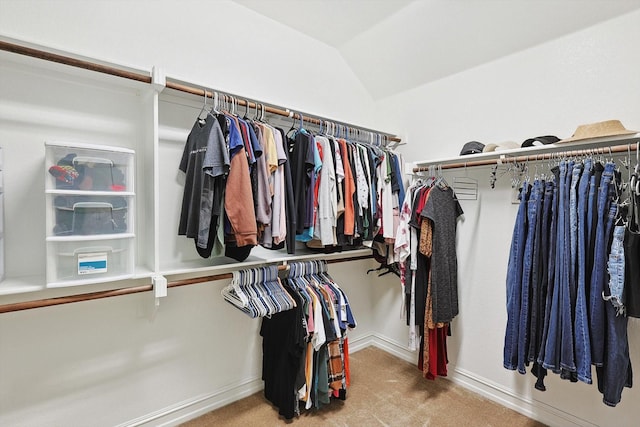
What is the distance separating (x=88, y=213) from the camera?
4.31ft

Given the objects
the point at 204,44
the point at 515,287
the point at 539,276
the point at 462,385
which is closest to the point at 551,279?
the point at 539,276

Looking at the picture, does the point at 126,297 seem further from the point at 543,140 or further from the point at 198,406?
the point at 543,140

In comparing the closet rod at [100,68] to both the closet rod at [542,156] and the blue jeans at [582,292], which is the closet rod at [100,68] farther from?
the blue jeans at [582,292]

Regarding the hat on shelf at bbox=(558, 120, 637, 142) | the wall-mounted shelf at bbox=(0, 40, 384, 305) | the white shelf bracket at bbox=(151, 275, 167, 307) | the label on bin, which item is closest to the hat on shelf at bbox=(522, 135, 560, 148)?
the hat on shelf at bbox=(558, 120, 637, 142)

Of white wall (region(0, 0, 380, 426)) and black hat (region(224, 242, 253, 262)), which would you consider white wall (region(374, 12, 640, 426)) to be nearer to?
white wall (region(0, 0, 380, 426))

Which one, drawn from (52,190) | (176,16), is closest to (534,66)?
(176,16)

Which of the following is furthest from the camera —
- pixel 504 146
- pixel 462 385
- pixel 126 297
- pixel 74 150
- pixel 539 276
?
pixel 462 385

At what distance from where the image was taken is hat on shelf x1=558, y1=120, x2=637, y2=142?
1.37 m

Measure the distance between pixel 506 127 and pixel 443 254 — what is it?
935 millimetres

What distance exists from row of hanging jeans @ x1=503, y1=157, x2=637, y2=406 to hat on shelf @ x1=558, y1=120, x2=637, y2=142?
0.39 ft

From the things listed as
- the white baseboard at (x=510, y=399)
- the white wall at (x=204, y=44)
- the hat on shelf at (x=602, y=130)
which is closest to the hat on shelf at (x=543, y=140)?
the hat on shelf at (x=602, y=130)

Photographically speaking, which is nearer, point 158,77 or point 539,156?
point 158,77

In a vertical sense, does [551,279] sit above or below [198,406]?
above

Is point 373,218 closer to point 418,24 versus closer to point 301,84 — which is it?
point 301,84
